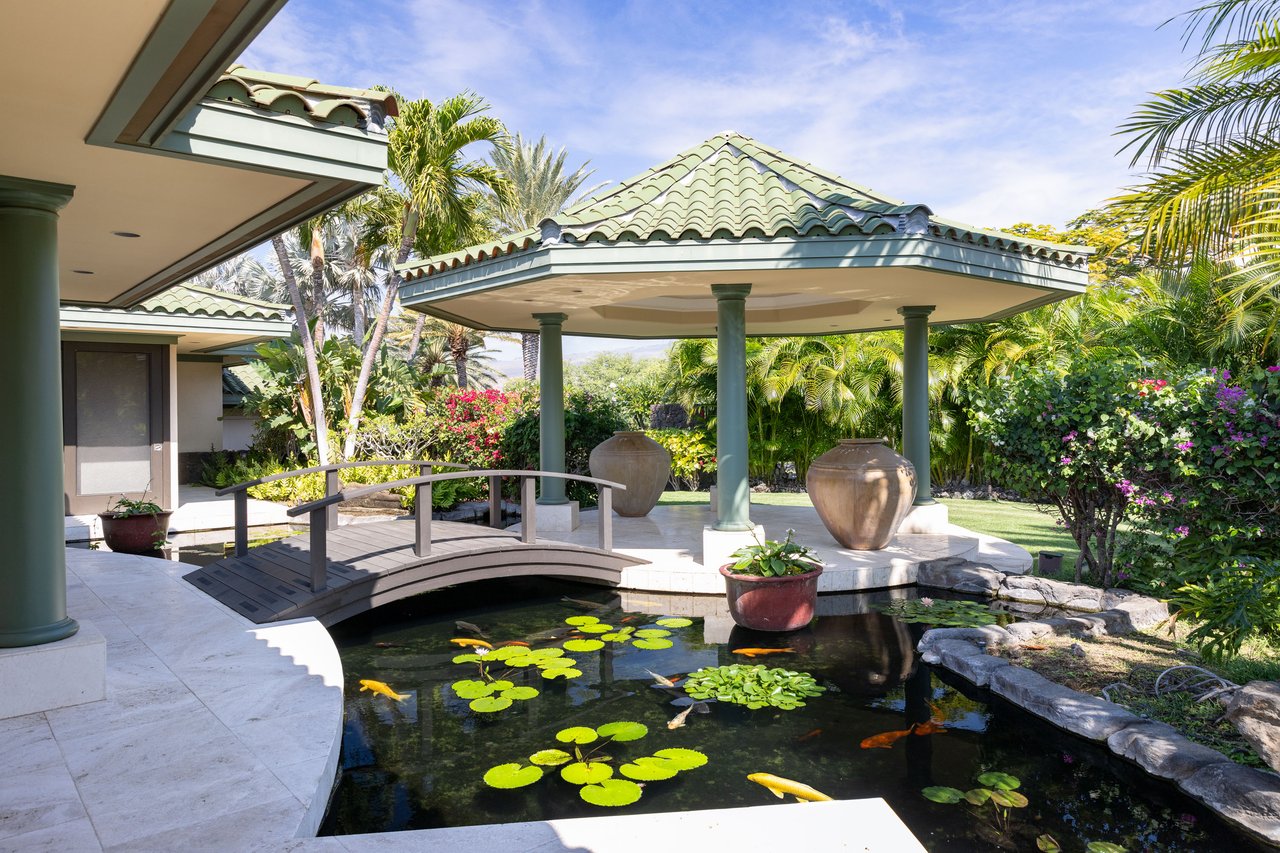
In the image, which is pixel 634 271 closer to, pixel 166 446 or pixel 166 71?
pixel 166 71

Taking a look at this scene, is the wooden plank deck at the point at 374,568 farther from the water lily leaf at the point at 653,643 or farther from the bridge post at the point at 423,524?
the water lily leaf at the point at 653,643

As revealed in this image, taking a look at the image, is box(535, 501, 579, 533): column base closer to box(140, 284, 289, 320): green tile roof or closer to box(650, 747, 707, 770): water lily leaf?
box(650, 747, 707, 770): water lily leaf

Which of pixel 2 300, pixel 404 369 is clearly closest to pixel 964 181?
pixel 404 369

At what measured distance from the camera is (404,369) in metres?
16.5

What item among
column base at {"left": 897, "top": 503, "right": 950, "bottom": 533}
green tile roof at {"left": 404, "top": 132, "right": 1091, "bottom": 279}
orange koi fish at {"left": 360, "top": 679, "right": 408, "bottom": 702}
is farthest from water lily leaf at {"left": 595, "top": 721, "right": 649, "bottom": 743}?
column base at {"left": 897, "top": 503, "right": 950, "bottom": 533}

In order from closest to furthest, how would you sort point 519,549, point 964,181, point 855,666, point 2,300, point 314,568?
Result: point 2,300 → point 855,666 → point 314,568 → point 519,549 → point 964,181

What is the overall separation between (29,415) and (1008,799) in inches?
198

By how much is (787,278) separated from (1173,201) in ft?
11.2

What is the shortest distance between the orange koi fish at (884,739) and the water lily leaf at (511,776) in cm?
174

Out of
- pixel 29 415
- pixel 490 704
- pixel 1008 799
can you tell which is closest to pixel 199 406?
pixel 29 415

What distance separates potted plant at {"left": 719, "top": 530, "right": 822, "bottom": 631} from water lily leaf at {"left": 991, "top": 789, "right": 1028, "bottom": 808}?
264 centimetres

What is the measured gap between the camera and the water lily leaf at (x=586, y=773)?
12.0 feet

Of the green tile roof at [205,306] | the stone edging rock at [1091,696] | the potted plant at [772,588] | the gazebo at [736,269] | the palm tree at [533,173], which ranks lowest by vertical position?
the stone edging rock at [1091,696]

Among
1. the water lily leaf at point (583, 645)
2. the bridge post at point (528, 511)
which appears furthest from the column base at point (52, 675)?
the bridge post at point (528, 511)
